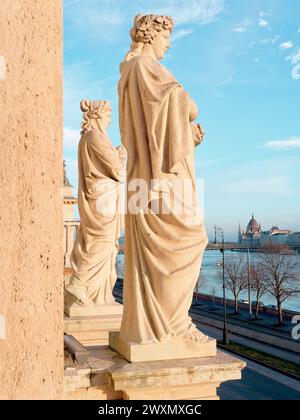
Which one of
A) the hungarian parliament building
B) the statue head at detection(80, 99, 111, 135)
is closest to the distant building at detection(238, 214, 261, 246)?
the hungarian parliament building

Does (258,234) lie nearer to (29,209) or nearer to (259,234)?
(259,234)

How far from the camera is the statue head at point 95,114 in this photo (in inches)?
272

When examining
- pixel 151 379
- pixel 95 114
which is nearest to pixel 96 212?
pixel 95 114

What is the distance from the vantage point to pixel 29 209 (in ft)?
8.30

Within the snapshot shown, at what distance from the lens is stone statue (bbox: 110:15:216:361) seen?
351cm

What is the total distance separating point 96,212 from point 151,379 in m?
3.64

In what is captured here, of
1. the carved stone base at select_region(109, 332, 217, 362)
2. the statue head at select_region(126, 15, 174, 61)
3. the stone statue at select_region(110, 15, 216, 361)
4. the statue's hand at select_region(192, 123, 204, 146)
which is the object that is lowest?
the carved stone base at select_region(109, 332, 217, 362)

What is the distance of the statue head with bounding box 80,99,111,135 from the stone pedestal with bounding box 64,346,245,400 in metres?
4.33

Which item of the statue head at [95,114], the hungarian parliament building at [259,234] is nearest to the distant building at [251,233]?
the hungarian parliament building at [259,234]

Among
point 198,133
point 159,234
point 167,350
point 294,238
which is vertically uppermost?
point 198,133

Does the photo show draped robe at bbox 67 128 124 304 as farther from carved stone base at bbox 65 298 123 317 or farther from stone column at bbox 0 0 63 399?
stone column at bbox 0 0 63 399

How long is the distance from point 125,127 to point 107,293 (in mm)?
3560

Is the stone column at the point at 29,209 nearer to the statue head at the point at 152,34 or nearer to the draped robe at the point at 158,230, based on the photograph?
the draped robe at the point at 158,230

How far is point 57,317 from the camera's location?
260 cm
